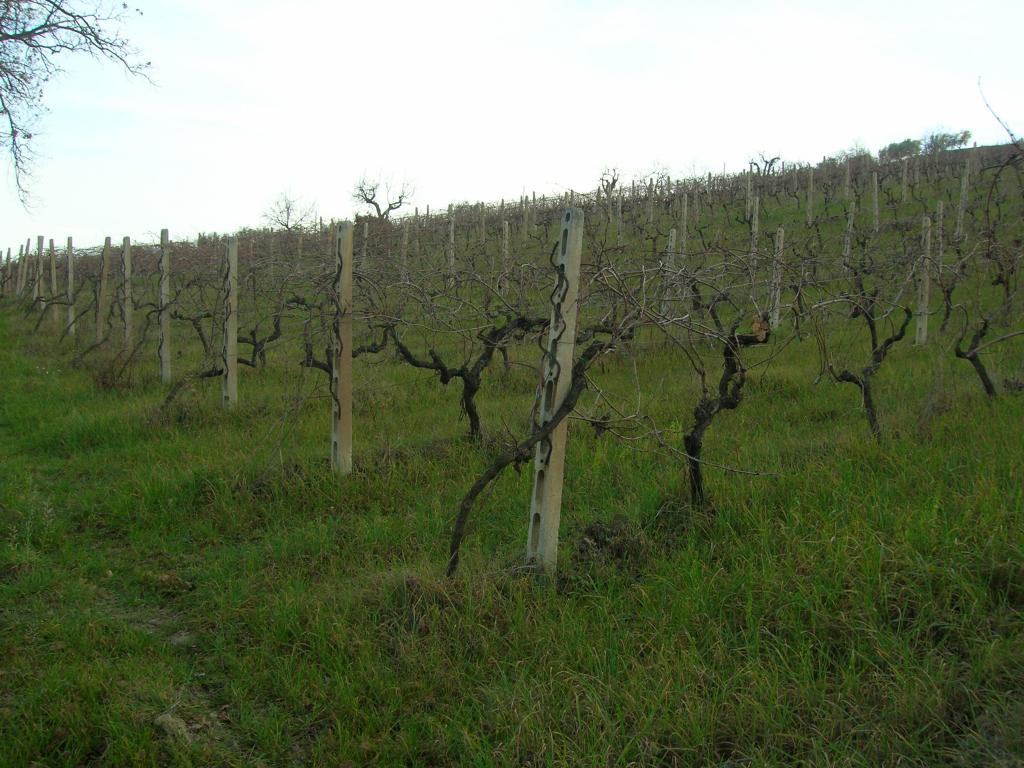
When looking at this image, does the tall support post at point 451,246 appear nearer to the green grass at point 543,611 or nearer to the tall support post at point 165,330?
the green grass at point 543,611

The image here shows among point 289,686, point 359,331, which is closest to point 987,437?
point 289,686

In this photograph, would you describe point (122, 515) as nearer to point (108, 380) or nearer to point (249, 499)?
point (249, 499)

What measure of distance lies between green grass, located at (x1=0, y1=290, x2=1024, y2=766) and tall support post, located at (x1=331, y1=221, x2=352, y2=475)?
24cm

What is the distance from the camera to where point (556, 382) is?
383 cm

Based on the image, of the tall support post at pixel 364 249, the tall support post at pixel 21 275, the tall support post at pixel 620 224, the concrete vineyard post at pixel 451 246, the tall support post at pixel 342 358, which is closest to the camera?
the tall support post at pixel 342 358

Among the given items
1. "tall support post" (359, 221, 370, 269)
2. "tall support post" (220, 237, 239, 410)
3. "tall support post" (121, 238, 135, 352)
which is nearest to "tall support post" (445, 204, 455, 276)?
"tall support post" (359, 221, 370, 269)

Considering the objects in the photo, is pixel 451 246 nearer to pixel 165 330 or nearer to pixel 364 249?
pixel 364 249

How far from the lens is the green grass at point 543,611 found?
2.70 metres

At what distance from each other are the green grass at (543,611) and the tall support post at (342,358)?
0.24 meters

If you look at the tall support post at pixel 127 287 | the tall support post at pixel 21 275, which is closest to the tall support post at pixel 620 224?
the tall support post at pixel 127 287

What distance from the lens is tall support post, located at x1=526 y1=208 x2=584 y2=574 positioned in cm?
380

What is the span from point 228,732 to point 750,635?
2.21 meters

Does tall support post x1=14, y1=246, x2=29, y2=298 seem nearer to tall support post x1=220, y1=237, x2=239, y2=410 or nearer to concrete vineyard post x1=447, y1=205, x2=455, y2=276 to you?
concrete vineyard post x1=447, y1=205, x2=455, y2=276

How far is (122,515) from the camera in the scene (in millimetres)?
5676
